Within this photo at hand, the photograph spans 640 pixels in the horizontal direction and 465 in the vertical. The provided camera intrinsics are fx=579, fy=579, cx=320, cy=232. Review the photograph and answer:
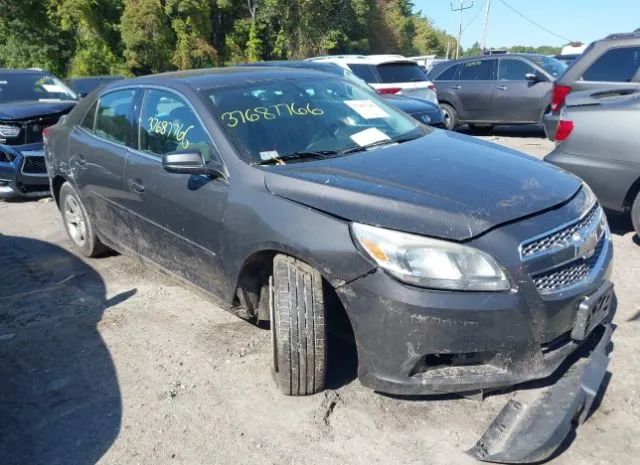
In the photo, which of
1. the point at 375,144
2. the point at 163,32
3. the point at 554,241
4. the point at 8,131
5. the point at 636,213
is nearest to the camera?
the point at 554,241

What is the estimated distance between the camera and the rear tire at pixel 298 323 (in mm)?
2783

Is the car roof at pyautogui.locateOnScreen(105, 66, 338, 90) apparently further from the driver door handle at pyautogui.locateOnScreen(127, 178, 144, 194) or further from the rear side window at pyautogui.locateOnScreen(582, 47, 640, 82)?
the rear side window at pyautogui.locateOnScreen(582, 47, 640, 82)

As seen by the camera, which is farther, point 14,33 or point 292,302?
point 14,33

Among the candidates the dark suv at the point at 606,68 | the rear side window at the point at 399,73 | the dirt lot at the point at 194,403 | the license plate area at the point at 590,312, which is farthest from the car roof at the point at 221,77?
the rear side window at the point at 399,73

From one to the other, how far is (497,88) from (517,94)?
0.41 m

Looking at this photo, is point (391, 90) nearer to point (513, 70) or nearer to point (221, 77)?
point (513, 70)

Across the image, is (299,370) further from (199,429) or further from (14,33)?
(14,33)

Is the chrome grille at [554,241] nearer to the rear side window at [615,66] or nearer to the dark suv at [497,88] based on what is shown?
the rear side window at [615,66]

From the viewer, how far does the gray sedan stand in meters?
4.61

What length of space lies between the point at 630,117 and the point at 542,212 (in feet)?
8.39

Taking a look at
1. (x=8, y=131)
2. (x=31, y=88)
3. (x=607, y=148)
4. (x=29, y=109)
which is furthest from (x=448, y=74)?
(x=8, y=131)

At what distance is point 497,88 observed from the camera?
36.1 ft

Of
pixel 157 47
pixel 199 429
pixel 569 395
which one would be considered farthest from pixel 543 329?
pixel 157 47

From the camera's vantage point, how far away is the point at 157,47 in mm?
30125
